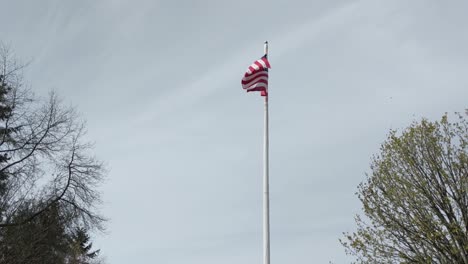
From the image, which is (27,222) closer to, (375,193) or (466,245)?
(375,193)

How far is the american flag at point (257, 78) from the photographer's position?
16.9 metres

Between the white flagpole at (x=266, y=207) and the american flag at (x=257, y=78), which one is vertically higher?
the american flag at (x=257, y=78)

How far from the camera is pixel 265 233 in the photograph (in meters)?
14.6

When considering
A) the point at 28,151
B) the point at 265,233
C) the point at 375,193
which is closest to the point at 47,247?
the point at 28,151

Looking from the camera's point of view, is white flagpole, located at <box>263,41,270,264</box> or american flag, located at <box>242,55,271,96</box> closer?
white flagpole, located at <box>263,41,270,264</box>

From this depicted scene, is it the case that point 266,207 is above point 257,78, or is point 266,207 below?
below

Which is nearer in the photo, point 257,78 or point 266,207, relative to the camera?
point 266,207

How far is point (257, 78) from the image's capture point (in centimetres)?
1694

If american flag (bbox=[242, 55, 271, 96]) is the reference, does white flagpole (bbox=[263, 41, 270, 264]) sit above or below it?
below

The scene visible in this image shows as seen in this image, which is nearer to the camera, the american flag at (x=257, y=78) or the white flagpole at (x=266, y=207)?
the white flagpole at (x=266, y=207)

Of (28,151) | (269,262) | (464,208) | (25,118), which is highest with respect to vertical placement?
(25,118)

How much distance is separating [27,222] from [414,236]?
572 inches

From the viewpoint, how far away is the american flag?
1689 centimetres

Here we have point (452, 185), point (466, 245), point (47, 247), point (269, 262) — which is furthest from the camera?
point (47, 247)
